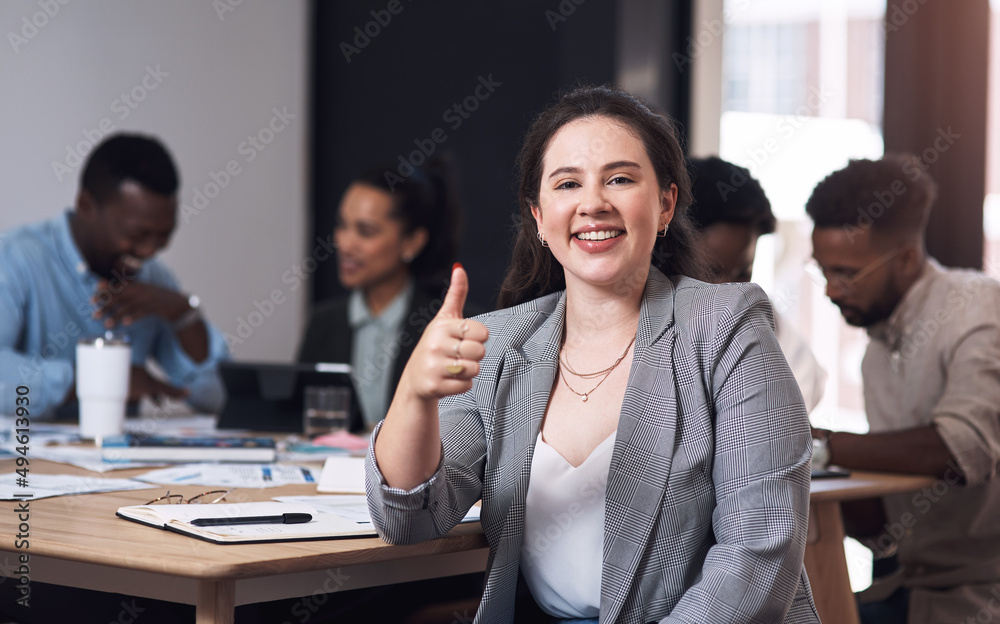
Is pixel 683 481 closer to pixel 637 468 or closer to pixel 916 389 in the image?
pixel 637 468

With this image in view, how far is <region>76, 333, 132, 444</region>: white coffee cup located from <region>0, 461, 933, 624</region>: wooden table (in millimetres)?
714

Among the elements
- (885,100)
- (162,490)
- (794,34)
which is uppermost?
(794,34)

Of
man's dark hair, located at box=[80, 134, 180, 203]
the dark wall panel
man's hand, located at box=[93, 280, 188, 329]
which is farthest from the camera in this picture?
the dark wall panel

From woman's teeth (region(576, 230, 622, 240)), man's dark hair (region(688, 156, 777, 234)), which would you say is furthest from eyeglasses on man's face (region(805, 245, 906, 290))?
woman's teeth (region(576, 230, 622, 240))

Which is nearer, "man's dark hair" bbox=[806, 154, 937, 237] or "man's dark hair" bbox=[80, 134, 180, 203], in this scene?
"man's dark hair" bbox=[806, 154, 937, 237]

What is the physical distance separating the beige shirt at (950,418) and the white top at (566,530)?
44.4 inches

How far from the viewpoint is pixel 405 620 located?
228cm

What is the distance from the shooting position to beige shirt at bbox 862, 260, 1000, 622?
85.1 inches

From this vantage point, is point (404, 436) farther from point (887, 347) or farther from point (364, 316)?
point (364, 316)

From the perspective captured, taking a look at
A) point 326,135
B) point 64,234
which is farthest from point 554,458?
point 326,135

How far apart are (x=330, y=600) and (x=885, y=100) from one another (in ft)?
8.23

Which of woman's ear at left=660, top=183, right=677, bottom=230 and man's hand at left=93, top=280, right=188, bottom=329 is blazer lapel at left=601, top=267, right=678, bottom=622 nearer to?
woman's ear at left=660, top=183, right=677, bottom=230

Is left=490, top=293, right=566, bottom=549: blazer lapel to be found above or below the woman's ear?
below

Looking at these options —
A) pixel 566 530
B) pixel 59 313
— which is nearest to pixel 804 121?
pixel 566 530
